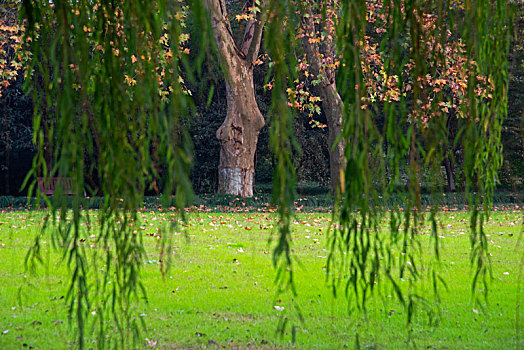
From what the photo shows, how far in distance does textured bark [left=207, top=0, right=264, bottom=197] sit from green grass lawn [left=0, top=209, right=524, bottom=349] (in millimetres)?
6900

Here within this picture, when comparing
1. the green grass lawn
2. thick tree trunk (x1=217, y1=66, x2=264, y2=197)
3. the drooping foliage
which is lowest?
the green grass lawn

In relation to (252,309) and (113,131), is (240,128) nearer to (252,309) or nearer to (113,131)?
(252,309)

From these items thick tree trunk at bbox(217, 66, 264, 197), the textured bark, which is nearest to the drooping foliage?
the textured bark

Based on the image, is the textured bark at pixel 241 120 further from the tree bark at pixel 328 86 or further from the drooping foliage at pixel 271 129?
the drooping foliage at pixel 271 129

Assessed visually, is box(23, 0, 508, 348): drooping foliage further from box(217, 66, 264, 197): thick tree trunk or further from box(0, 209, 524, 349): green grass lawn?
box(217, 66, 264, 197): thick tree trunk

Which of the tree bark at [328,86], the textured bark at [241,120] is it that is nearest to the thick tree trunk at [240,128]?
the textured bark at [241,120]

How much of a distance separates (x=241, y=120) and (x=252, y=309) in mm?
9760

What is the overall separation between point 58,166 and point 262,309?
314 centimetres

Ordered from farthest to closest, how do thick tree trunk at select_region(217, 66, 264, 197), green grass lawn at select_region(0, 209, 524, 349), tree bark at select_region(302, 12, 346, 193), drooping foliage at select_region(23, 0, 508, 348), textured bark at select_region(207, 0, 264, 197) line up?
thick tree trunk at select_region(217, 66, 264, 197), textured bark at select_region(207, 0, 264, 197), tree bark at select_region(302, 12, 346, 193), green grass lawn at select_region(0, 209, 524, 349), drooping foliage at select_region(23, 0, 508, 348)

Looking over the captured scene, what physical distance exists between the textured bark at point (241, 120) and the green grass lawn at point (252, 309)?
6.90 meters

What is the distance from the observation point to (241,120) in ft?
45.7

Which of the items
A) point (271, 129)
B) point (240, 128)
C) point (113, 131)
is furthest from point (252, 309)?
point (240, 128)

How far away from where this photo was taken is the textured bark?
13578 mm

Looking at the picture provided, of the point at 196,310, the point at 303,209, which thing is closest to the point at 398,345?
the point at 196,310
